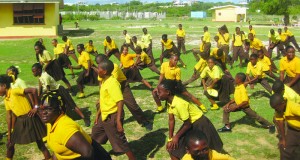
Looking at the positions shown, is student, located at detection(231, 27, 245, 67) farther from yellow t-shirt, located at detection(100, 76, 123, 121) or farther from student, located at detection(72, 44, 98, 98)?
yellow t-shirt, located at detection(100, 76, 123, 121)

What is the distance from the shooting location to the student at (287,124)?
14.8 feet

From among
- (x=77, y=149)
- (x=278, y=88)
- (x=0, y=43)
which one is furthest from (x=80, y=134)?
(x=0, y=43)

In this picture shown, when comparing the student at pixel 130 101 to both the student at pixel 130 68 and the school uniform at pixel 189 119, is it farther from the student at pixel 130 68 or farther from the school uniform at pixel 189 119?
the student at pixel 130 68

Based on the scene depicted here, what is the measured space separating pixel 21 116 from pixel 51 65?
470cm

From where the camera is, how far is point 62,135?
10.9 ft

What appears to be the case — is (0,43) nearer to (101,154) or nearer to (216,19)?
(101,154)

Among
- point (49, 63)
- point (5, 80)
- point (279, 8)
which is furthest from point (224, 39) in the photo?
point (279, 8)

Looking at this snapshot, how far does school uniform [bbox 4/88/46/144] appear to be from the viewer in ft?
17.9

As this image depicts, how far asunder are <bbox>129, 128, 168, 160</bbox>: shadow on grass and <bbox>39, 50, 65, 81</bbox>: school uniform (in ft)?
13.5

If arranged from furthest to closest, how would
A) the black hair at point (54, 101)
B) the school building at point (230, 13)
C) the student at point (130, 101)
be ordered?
the school building at point (230, 13), the student at point (130, 101), the black hair at point (54, 101)

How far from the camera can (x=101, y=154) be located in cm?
365

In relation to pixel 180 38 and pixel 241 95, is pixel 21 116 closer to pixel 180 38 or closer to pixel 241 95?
pixel 241 95

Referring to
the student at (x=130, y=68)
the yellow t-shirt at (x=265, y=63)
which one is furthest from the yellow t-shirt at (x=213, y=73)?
the student at (x=130, y=68)

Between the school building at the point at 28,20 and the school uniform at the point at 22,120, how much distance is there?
21535 mm
